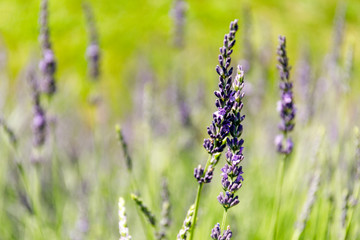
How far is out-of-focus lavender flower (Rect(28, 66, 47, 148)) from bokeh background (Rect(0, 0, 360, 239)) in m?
0.08

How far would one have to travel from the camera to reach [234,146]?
3.31 feet

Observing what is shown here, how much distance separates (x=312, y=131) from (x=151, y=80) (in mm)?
2288

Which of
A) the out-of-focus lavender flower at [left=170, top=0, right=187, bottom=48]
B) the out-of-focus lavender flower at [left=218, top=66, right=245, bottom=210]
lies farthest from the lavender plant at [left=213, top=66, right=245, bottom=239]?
the out-of-focus lavender flower at [left=170, top=0, right=187, bottom=48]

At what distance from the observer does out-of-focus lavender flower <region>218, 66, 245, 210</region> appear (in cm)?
98

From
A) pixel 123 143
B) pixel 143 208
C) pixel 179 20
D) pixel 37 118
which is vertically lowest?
pixel 143 208

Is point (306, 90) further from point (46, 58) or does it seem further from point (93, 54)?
point (46, 58)

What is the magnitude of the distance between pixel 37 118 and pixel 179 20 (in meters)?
1.52

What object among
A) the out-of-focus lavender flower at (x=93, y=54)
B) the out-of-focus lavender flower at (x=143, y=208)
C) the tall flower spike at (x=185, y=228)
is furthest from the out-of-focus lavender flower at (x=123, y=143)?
the out-of-focus lavender flower at (x=93, y=54)

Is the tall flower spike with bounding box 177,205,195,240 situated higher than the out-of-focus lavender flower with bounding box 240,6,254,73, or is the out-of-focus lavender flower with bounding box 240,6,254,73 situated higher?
the out-of-focus lavender flower with bounding box 240,6,254,73

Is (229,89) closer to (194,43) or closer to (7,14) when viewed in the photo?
(194,43)

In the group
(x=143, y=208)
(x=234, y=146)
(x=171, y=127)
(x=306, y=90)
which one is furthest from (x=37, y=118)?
(x=171, y=127)

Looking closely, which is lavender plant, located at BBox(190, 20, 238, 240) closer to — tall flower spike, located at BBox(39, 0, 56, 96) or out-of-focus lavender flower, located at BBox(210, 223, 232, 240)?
out-of-focus lavender flower, located at BBox(210, 223, 232, 240)

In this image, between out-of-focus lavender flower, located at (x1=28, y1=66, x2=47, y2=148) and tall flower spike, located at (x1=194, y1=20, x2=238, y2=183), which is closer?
tall flower spike, located at (x1=194, y1=20, x2=238, y2=183)

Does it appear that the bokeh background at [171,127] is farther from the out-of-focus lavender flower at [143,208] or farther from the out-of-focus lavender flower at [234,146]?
the out-of-focus lavender flower at [234,146]
